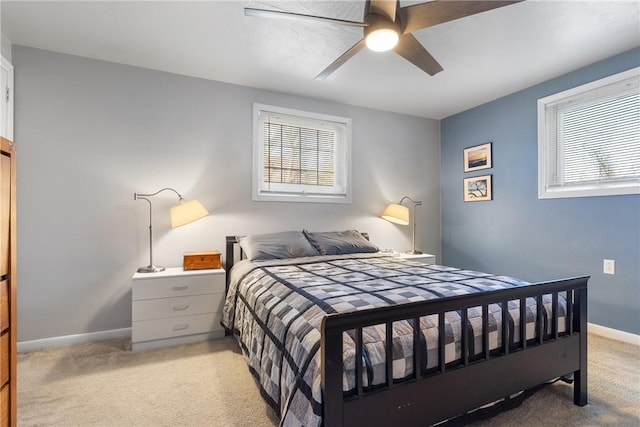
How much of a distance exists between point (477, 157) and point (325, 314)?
3367mm

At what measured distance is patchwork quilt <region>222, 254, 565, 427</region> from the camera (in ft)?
3.67

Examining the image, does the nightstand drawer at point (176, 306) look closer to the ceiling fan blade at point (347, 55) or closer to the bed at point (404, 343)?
the bed at point (404, 343)

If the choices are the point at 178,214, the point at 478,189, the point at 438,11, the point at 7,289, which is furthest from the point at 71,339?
the point at 478,189

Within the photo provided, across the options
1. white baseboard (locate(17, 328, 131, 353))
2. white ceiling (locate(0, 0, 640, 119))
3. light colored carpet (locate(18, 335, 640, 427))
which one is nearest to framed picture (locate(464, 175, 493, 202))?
white ceiling (locate(0, 0, 640, 119))

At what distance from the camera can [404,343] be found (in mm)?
1189

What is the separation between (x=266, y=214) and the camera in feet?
10.8

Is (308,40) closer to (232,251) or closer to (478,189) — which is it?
(232,251)

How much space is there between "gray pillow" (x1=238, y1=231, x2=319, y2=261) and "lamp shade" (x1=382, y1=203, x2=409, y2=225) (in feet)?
4.11

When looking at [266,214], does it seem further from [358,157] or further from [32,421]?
[32,421]

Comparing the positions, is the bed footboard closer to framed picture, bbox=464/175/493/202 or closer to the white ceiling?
the white ceiling

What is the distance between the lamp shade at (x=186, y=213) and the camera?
8.62ft

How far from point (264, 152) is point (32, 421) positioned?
2.67 meters

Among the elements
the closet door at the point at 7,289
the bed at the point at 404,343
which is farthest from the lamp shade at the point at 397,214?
the closet door at the point at 7,289

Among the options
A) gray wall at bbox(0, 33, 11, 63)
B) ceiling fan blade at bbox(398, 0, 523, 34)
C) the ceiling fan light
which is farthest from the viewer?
gray wall at bbox(0, 33, 11, 63)
